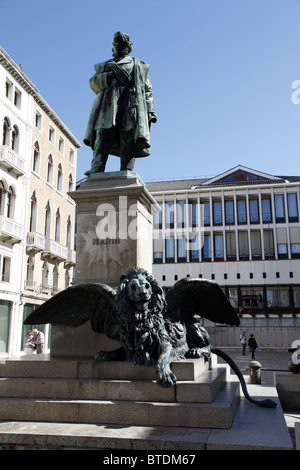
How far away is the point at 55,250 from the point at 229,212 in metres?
20.1

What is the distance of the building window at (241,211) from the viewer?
42406 millimetres

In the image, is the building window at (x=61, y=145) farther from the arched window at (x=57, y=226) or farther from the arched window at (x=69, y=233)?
the arched window at (x=69, y=233)

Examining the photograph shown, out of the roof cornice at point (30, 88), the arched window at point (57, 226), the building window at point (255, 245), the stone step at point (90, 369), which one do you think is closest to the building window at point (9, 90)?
the roof cornice at point (30, 88)

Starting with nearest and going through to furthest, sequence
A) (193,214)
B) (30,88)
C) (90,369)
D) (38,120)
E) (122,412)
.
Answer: (122,412)
(90,369)
(30,88)
(38,120)
(193,214)

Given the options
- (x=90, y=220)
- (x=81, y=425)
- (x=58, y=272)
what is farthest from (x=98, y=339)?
(x=58, y=272)

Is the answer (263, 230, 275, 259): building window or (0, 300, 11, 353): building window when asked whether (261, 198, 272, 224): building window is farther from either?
(0, 300, 11, 353): building window

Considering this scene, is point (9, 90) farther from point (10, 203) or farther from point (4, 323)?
point (4, 323)

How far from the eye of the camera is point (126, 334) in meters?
4.93

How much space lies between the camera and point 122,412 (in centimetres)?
432

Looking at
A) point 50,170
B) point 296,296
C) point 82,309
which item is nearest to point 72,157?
point 50,170

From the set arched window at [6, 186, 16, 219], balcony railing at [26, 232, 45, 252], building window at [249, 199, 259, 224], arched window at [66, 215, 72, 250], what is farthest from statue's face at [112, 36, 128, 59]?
building window at [249, 199, 259, 224]

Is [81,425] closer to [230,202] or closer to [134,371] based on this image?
[134,371]

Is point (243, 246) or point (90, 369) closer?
point (90, 369)

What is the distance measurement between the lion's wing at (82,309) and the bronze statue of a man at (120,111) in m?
2.51
